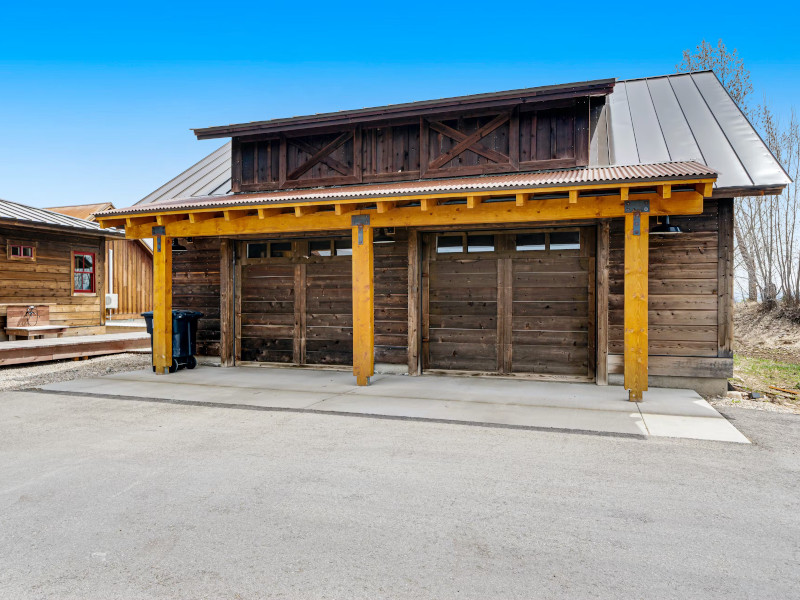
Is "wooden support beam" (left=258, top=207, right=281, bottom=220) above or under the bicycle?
above

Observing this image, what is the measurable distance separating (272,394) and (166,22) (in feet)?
127

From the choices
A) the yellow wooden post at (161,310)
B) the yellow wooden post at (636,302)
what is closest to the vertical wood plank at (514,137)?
the yellow wooden post at (636,302)

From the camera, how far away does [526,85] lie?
8312 mm

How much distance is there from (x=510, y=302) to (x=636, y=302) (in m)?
2.23

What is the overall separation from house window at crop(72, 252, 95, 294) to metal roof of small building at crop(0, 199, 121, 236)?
118cm

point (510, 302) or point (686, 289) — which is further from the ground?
point (686, 289)

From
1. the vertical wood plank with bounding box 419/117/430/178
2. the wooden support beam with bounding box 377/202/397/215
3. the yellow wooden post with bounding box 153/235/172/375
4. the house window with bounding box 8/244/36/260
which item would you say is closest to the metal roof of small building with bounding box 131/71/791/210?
the yellow wooden post with bounding box 153/235/172/375

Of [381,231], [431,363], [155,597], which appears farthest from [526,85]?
[155,597]

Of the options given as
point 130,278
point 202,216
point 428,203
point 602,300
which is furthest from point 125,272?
point 602,300

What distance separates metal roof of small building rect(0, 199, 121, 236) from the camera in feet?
42.2

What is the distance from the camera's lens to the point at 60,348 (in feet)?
37.6

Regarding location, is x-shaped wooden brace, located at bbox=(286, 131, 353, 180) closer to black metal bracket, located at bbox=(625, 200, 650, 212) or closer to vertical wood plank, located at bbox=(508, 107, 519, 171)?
vertical wood plank, located at bbox=(508, 107, 519, 171)

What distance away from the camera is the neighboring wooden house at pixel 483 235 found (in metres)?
7.02

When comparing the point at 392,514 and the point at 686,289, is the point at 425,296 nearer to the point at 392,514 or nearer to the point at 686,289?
the point at 686,289
